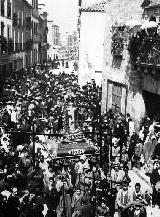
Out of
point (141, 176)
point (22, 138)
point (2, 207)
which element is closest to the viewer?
point (2, 207)

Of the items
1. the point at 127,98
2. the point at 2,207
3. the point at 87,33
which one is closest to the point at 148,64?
the point at 127,98

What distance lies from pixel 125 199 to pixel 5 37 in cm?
2706

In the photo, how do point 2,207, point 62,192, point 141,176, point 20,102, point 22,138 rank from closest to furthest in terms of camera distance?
point 2,207, point 62,192, point 141,176, point 22,138, point 20,102

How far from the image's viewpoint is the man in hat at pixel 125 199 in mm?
10047

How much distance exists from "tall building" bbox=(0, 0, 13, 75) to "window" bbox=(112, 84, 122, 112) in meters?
15.5

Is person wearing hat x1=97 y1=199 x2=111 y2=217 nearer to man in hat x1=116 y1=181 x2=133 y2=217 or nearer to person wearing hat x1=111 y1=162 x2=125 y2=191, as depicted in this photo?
man in hat x1=116 y1=181 x2=133 y2=217

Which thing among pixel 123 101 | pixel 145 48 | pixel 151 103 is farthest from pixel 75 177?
pixel 123 101

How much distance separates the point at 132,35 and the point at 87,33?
1581cm

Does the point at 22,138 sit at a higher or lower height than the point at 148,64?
lower

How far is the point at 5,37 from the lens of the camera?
3431 cm

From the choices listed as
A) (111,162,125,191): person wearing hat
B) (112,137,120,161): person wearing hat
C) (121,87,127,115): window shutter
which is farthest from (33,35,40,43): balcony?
(111,162,125,191): person wearing hat

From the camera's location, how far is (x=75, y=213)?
954cm

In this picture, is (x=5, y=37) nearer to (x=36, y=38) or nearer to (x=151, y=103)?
(x=151, y=103)

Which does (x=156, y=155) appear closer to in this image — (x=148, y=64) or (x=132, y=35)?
(x=148, y=64)
